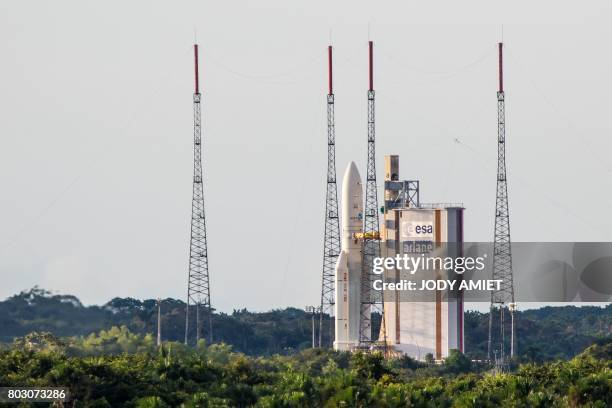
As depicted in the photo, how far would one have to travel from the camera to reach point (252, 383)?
A: 133m

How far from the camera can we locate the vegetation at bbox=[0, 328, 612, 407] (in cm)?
11749

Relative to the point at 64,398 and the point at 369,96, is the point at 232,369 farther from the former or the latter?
the point at 369,96

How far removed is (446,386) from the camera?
452ft

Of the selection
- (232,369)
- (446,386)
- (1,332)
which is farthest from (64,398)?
(1,332)

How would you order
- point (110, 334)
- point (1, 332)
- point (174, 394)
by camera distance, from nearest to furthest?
point (174, 394) → point (110, 334) → point (1, 332)

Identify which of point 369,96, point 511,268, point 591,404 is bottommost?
point 591,404

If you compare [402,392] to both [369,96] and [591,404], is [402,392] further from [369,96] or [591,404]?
[369,96]

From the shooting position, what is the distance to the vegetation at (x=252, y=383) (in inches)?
4625

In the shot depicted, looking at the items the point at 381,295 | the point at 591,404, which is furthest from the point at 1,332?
the point at 591,404

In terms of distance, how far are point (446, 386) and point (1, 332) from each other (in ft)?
176

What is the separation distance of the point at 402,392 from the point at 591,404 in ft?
39.3

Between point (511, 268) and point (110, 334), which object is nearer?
A: point (110, 334)

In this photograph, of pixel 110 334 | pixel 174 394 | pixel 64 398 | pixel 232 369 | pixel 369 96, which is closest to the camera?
pixel 64 398

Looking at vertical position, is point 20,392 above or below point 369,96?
below
